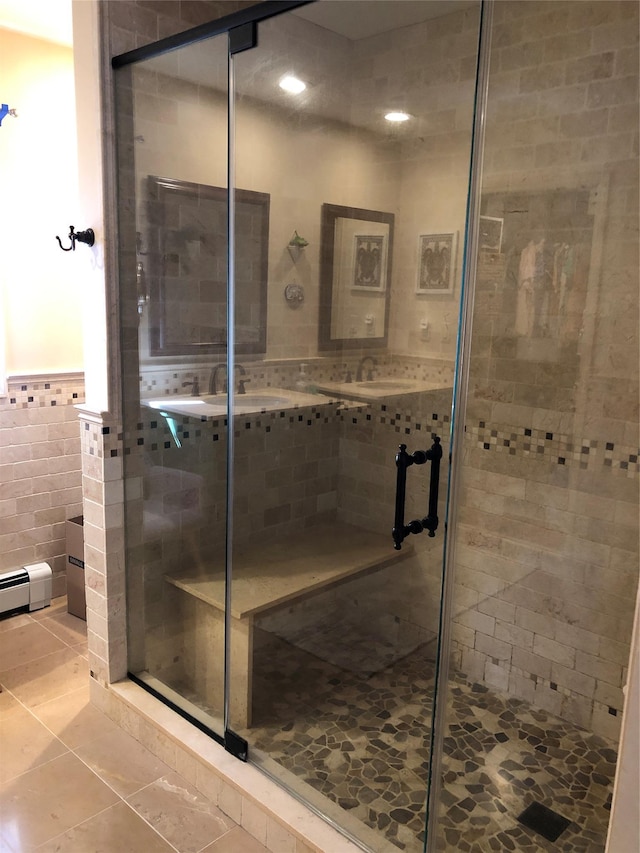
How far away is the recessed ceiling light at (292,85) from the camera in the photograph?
221 centimetres

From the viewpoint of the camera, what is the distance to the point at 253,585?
2219mm

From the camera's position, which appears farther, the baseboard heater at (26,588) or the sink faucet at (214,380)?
the baseboard heater at (26,588)

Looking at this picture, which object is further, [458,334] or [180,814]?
[180,814]

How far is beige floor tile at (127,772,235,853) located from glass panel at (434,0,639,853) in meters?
0.70

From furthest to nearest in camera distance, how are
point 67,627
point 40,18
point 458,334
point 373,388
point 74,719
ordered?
point 67,627 → point 40,18 → point 74,719 → point 373,388 → point 458,334

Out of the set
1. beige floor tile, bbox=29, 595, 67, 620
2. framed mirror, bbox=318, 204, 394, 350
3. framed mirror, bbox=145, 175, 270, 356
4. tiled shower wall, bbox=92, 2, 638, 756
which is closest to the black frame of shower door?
tiled shower wall, bbox=92, 2, 638, 756

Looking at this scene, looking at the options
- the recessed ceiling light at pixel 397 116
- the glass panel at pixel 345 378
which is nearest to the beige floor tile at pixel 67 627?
the glass panel at pixel 345 378

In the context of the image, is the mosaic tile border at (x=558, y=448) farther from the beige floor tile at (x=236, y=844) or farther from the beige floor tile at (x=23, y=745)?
the beige floor tile at (x=23, y=745)

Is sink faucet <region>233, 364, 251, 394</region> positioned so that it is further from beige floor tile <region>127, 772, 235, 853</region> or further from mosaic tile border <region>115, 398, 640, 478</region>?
beige floor tile <region>127, 772, 235, 853</region>

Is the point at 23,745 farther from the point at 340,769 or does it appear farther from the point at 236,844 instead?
the point at 340,769

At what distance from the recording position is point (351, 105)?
7.83ft

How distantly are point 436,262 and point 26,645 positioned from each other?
2.29 metres

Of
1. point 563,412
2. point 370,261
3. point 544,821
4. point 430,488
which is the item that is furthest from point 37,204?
point 544,821

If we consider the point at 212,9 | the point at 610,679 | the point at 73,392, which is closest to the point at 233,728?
the point at 610,679
